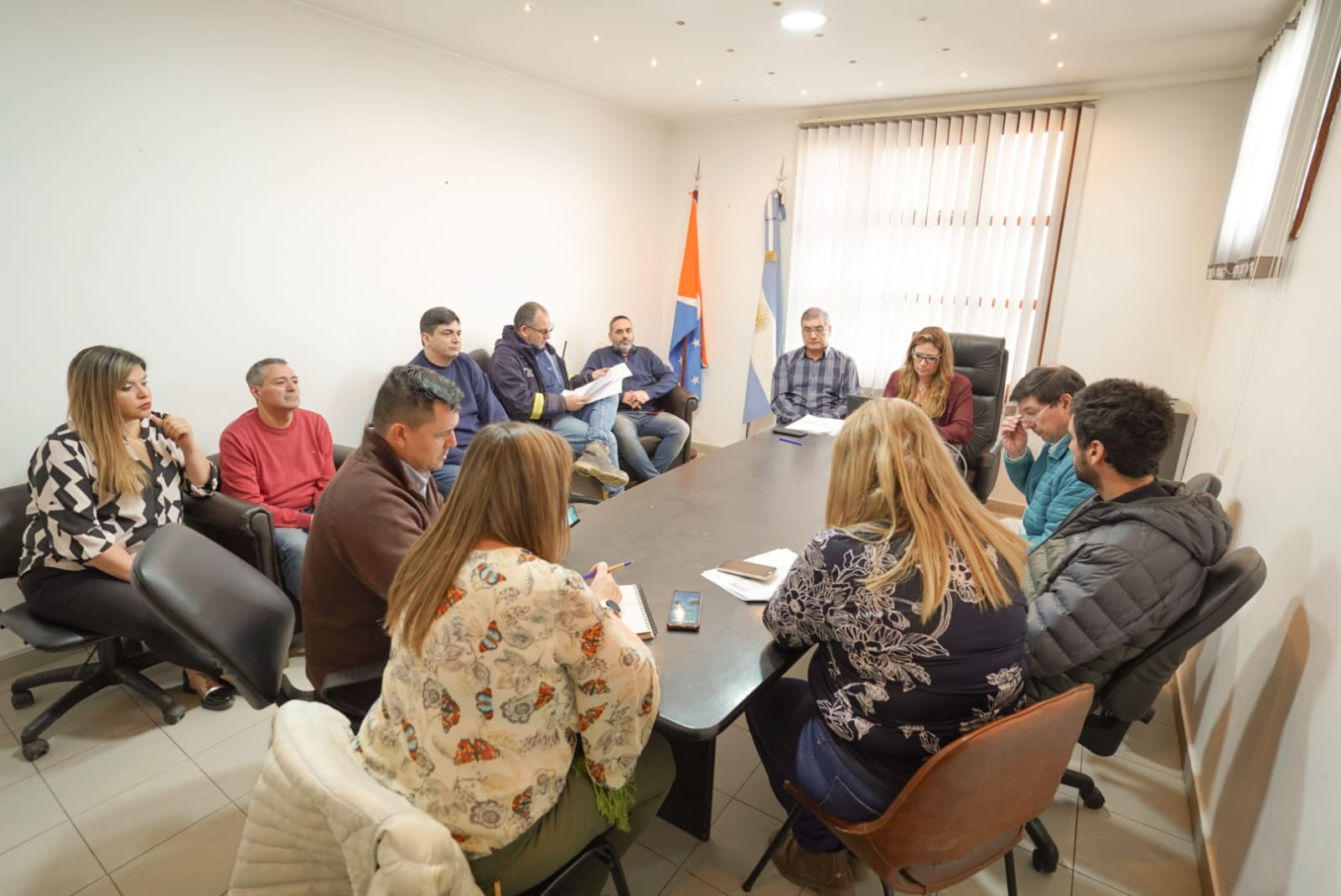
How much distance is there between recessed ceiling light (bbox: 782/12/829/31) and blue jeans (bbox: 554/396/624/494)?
2178 millimetres

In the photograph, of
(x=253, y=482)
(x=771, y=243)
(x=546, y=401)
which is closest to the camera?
(x=253, y=482)

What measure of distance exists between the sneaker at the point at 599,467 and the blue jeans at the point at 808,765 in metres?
2.27

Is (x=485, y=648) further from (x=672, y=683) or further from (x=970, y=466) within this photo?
(x=970, y=466)

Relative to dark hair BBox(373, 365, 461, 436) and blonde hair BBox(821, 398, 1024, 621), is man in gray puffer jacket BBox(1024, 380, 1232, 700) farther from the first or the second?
dark hair BBox(373, 365, 461, 436)

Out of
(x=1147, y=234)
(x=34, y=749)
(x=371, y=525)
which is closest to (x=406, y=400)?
(x=371, y=525)

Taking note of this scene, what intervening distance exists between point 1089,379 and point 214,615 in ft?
15.0

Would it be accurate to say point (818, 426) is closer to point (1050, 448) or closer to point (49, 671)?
point (1050, 448)

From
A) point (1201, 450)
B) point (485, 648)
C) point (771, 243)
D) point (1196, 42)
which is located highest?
point (1196, 42)

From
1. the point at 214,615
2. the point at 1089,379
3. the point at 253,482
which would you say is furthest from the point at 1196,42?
the point at 253,482

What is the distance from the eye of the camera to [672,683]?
4.28 ft

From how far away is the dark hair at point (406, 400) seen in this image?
1.53 metres

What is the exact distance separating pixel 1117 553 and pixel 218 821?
2409mm

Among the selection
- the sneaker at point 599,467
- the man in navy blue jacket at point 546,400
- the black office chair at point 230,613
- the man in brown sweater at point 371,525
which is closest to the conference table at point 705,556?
the black office chair at point 230,613

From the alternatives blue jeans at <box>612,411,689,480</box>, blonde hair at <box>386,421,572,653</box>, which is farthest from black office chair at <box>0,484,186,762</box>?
blue jeans at <box>612,411,689,480</box>
